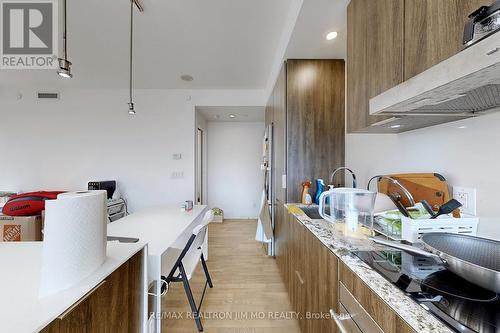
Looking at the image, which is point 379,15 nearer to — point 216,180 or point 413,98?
point 413,98

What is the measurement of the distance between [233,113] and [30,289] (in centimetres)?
423

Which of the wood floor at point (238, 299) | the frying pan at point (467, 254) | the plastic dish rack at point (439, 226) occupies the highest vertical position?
the plastic dish rack at point (439, 226)

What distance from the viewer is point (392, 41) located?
1.04 metres

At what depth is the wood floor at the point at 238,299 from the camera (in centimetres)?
180

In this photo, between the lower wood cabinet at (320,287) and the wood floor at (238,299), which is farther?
the wood floor at (238,299)

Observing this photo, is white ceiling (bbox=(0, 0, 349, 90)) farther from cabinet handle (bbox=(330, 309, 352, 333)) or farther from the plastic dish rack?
cabinet handle (bbox=(330, 309, 352, 333))

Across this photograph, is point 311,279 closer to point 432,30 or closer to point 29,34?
point 432,30

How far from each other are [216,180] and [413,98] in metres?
4.85

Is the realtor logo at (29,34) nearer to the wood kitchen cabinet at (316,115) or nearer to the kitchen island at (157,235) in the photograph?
the kitchen island at (157,235)

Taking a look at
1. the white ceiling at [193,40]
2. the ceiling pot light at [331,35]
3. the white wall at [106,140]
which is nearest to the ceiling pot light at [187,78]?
the white ceiling at [193,40]

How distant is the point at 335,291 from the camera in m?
1.01

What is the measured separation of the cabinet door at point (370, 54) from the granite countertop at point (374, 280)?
67 centimetres

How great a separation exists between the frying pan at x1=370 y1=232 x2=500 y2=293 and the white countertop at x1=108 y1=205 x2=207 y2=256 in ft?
4.55

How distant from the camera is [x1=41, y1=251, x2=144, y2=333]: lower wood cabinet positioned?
0.69 m
